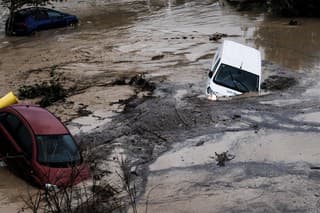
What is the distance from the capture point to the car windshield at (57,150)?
1086 cm

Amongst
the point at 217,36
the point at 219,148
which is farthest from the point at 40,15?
the point at 219,148

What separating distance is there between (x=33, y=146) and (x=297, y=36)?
18.0 m

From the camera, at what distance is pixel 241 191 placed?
11.2 m

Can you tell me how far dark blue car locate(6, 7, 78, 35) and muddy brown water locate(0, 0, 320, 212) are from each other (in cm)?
52

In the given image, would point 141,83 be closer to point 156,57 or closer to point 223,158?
point 156,57

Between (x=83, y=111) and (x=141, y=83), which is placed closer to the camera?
(x=83, y=111)

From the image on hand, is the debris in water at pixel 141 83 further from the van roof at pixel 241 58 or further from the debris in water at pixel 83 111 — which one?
the van roof at pixel 241 58

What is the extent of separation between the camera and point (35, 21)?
93.5 feet

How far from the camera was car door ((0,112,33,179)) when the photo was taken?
1091cm

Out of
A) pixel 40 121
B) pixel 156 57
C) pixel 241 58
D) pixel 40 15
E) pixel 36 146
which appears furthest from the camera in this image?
pixel 40 15

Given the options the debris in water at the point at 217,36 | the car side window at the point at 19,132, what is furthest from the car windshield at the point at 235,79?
the debris in water at the point at 217,36

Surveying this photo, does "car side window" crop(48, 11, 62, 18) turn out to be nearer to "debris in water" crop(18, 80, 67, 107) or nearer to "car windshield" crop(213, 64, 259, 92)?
"debris in water" crop(18, 80, 67, 107)

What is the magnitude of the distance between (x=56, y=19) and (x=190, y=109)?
15772mm

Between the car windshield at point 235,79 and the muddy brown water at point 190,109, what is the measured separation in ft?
1.35
